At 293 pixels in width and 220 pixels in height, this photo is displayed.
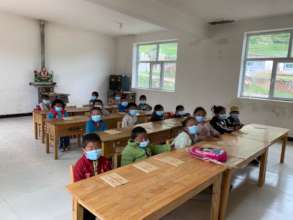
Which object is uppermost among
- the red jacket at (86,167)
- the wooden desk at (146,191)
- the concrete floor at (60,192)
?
the wooden desk at (146,191)

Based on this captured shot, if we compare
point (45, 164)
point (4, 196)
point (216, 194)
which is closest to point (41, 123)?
point (45, 164)

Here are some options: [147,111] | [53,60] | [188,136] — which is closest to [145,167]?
[188,136]

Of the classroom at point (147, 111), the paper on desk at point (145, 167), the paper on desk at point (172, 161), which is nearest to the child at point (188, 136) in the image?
the classroom at point (147, 111)

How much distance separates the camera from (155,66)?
816cm

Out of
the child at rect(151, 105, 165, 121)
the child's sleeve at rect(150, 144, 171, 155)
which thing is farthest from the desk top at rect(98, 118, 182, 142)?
the child's sleeve at rect(150, 144, 171, 155)

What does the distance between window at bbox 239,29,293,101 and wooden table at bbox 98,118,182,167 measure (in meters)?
3.17

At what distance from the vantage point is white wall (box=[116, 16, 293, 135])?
547 cm

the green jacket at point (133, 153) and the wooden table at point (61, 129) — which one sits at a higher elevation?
the green jacket at point (133, 153)

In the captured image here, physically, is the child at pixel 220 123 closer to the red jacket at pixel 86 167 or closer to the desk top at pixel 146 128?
the desk top at pixel 146 128

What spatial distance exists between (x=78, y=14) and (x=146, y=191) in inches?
228

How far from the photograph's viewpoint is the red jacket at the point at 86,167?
1.75m

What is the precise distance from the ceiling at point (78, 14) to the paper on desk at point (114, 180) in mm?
4442

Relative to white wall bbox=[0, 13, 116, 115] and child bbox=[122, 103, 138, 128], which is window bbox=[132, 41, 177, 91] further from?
child bbox=[122, 103, 138, 128]

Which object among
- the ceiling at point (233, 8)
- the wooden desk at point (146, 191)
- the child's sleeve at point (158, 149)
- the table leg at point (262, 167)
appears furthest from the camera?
the ceiling at point (233, 8)
